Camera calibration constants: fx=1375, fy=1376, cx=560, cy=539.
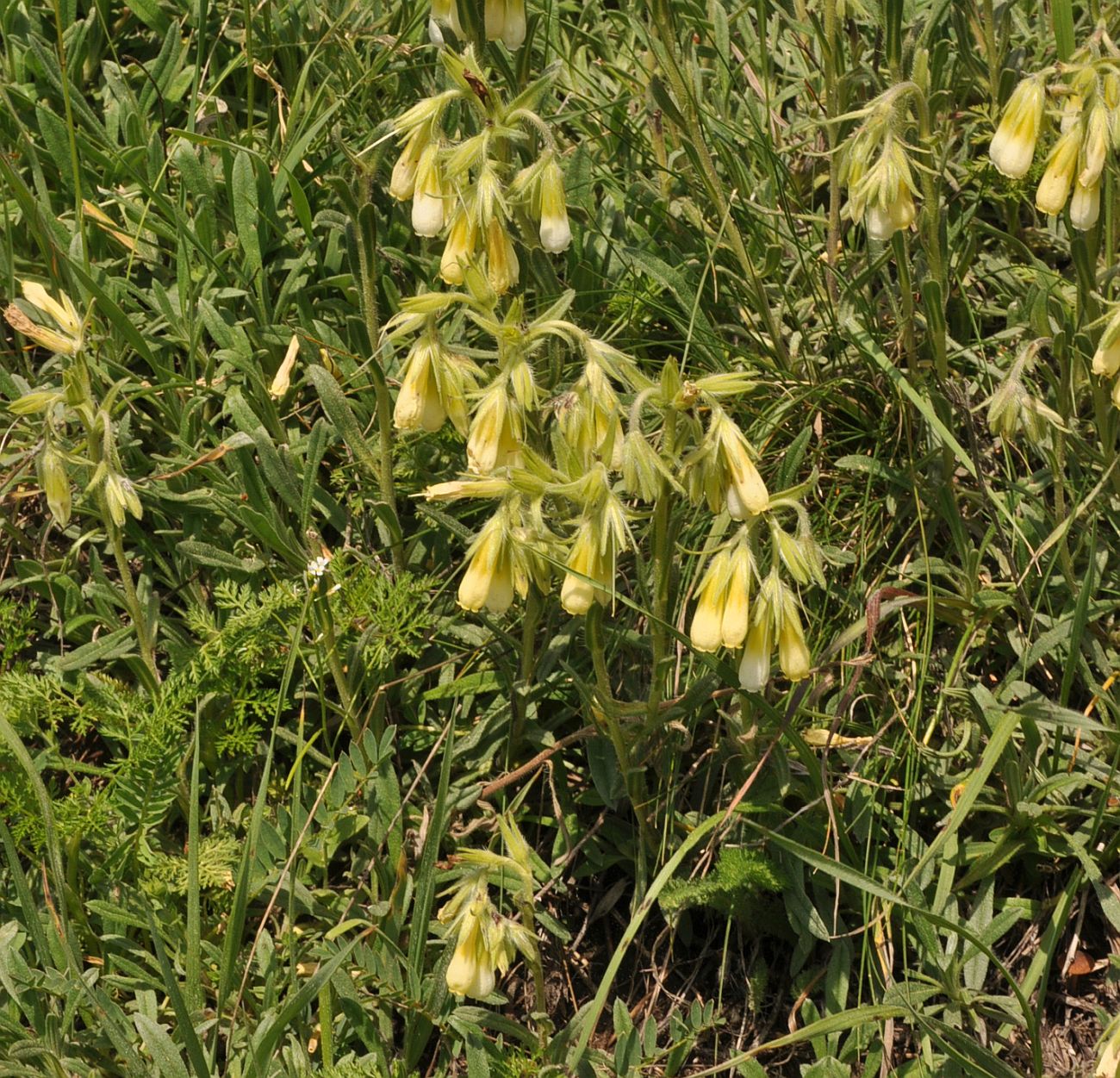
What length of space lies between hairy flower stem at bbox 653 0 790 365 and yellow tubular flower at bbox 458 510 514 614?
1.15 meters

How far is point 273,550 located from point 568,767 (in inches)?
34.6

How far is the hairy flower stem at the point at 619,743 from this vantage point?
252 centimetres

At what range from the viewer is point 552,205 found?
265 cm

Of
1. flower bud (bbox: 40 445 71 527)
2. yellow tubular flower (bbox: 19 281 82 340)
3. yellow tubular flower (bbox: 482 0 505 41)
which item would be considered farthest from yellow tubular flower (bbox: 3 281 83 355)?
yellow tubular flower (bbox: 482 0 505 41)

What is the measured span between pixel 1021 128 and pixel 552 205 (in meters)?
0.97

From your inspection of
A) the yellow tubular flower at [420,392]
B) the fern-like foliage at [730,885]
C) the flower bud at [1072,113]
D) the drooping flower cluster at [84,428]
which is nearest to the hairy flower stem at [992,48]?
the flower bud at [1072,113]

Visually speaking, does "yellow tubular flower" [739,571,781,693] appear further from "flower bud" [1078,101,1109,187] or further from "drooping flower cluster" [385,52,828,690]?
"flower bud" [1078,101,1109,187]

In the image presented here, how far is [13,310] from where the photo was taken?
9.90 feet

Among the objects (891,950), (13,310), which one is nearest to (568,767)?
(891,950)

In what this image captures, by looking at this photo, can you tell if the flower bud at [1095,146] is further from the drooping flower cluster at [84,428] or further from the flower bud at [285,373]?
the drooping flower cluster at [84,428]

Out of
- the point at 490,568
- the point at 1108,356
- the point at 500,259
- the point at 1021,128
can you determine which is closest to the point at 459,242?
the point at 500,259

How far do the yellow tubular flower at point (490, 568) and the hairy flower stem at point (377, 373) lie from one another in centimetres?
68

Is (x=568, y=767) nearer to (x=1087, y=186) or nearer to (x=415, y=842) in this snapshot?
(x=415, y=842)

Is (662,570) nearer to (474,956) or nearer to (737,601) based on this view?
(737,601)
